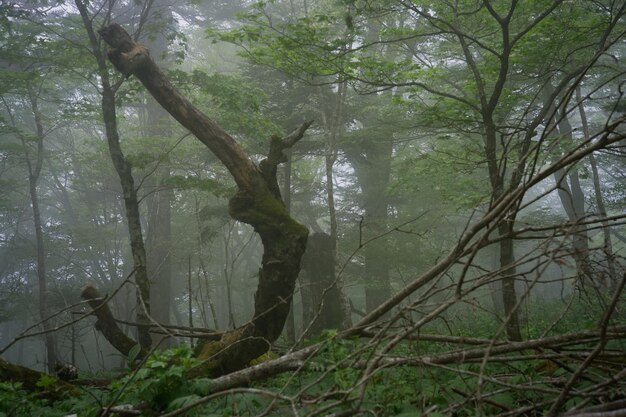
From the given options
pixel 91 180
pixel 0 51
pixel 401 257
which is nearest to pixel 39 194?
pixel 91 180

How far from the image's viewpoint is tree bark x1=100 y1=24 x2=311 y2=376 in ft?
17.8

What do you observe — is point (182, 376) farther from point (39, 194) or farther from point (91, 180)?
point (39, 194)

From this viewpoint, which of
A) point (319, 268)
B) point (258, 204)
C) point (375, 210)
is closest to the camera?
point (258, 204)

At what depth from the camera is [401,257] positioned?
14.1 m

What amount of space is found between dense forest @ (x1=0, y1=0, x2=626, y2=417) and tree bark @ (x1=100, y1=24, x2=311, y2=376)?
1.1 inches

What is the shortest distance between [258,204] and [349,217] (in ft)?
38.7

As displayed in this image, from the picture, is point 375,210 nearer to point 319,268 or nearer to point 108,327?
point 319,268

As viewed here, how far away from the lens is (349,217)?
56.1ft

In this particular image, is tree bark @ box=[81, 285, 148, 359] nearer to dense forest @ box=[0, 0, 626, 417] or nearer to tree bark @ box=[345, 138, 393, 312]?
dense forest @ box=[0, 0, 626, 417]

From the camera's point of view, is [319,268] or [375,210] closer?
[319,268]

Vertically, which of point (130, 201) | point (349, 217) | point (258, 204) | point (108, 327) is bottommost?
point (108, 327)

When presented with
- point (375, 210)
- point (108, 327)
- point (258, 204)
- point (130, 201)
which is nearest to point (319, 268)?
point (130, 201)

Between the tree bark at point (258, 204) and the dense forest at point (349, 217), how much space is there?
0.03 metres

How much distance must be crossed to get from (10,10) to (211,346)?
344 inches
